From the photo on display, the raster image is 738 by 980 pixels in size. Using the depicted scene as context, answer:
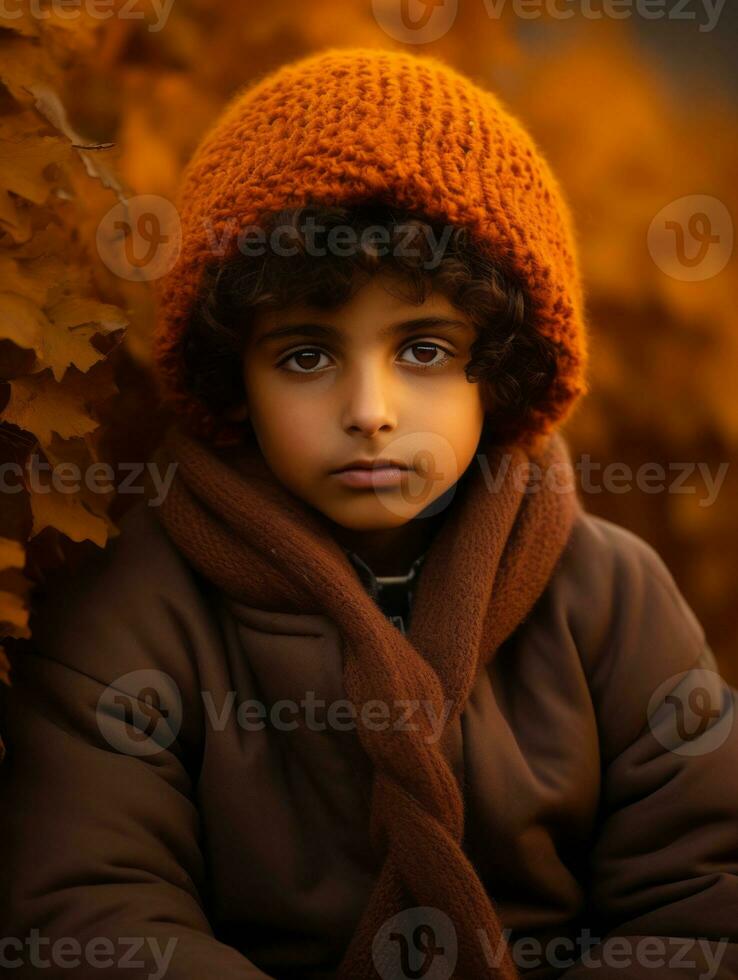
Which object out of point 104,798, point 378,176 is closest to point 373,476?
point 378,176

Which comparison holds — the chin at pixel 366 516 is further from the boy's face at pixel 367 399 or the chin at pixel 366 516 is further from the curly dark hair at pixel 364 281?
the curly dark hair at pixel 364 281

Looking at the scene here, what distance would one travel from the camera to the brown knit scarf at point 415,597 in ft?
4.34

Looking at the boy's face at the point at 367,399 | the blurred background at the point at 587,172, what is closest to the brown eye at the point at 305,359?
the boy's face at the point at 367,399

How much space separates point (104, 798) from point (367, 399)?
59cm

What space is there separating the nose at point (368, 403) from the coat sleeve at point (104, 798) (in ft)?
1.17

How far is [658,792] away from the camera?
1481 mm

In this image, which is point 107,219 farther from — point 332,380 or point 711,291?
point 711,291

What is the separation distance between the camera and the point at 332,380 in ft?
→ 4.59

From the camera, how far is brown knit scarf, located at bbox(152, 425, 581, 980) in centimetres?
132

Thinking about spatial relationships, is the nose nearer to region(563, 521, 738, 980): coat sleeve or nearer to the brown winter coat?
the brown winter coat

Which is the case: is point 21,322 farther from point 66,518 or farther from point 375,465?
point 375,465

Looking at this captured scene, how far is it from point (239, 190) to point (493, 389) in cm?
45

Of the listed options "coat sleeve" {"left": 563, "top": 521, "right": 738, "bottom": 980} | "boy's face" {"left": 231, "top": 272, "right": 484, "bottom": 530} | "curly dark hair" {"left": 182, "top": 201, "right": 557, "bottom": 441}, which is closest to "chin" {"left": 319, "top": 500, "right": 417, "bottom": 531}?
"boy's face" {"left": 231, "top": 272, "right": 484, "bottom": 530}

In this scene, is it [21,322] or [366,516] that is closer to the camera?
[21,322]
